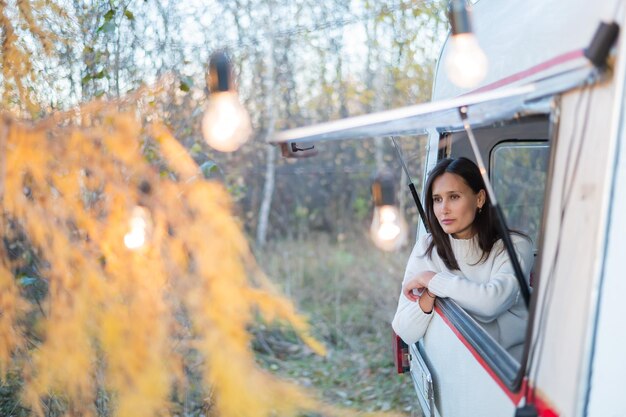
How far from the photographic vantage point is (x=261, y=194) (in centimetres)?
1214

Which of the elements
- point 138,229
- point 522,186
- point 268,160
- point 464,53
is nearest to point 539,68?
point 464,53

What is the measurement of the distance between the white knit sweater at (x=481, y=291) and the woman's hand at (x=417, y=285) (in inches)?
2.4

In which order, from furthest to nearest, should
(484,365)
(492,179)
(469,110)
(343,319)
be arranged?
(343,319) < (492,179) < (484,365) < (469,110)

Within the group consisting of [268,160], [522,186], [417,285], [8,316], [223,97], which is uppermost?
[268,160]

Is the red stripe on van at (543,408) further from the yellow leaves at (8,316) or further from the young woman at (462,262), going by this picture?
the yellow leaves at (8,316)

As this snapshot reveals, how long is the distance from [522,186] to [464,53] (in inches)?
200

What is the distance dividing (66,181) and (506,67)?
126 inches

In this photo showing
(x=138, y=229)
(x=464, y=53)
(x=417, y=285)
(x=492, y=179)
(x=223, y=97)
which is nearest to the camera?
(x=223, y=97)

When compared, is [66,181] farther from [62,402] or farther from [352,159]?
[352,159]

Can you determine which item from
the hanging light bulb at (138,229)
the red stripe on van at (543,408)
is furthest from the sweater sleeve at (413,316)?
the hanging light bulb at (138,229)

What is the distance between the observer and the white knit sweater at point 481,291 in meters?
3.28

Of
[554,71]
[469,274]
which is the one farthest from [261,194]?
[554,71]

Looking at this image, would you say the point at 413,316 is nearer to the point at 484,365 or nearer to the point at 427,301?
the point at 427,301

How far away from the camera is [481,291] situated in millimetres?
3266
